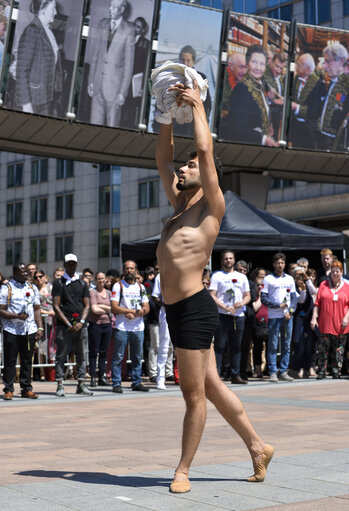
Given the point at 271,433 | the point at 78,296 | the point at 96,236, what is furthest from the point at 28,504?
the point at 96,236

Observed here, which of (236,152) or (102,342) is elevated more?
(236,152)

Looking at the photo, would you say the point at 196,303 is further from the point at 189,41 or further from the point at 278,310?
the point at 189,41

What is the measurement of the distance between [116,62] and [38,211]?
45993mm

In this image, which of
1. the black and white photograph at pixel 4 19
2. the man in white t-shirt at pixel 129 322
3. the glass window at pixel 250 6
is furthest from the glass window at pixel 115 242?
the man in white t-shirt at pixel 129 322

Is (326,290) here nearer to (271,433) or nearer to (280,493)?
(271,433)

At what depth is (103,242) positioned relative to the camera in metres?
60.6

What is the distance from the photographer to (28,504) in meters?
4.43

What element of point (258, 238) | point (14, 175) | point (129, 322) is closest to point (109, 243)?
point (14, 175)

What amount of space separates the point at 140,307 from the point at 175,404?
2309 millimetres

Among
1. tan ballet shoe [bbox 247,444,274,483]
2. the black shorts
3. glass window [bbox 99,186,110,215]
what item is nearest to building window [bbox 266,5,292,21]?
glass window [bbox 99,186,110,215]

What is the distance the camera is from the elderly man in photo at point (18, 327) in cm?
1135

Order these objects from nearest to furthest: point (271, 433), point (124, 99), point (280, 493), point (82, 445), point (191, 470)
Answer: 1. point (280, 493)
2. point (191, 470)
3. point (82, 445)
4. point (271, 433)
5. point (124, 99)

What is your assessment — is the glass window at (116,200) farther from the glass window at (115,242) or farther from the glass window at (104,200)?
the glass window at (115,242)

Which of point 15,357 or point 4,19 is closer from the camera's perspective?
point 15,357
